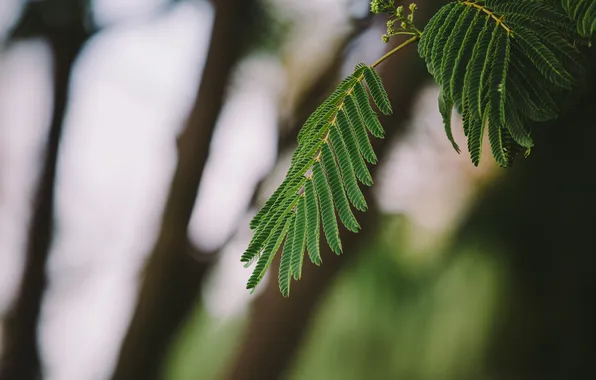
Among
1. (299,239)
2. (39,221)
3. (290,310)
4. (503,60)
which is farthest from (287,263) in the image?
(39,221)

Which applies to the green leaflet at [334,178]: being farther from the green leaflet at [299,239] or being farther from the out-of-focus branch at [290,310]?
the out-of-focus branch at [290,310]

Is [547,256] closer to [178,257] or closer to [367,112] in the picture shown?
[178,257]

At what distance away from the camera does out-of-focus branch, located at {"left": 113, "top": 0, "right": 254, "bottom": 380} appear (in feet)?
5.34

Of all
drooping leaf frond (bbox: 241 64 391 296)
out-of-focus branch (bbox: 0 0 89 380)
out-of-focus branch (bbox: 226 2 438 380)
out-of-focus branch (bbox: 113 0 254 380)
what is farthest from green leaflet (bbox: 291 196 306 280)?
out-of-focus branch (bbox: 0 0 89 380)

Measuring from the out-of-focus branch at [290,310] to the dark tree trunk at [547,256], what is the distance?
631 mm

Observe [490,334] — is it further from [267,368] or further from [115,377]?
[115,377]

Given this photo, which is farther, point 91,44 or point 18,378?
point 91,44

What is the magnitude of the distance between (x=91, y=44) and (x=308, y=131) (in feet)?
5.89

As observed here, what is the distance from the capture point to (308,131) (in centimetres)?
59

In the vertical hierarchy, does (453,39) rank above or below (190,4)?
above

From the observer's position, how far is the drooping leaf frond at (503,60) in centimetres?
46

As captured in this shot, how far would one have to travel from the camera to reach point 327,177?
58cm

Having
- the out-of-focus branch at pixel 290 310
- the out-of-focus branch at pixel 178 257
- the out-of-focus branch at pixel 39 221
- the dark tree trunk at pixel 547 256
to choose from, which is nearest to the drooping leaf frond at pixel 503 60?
Result: the out-of-focus branch at pixel 290 310

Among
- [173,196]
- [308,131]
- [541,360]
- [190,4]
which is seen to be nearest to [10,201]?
[173,196]
